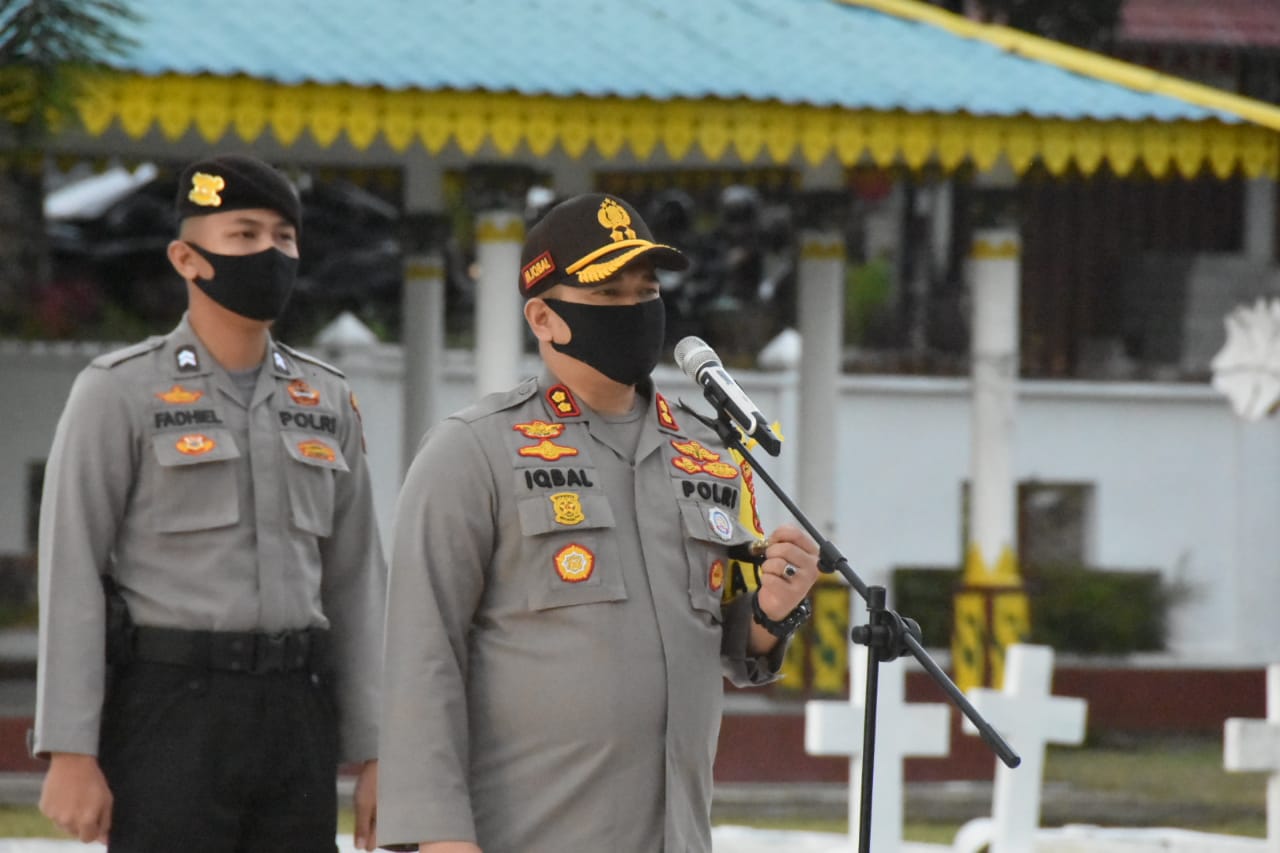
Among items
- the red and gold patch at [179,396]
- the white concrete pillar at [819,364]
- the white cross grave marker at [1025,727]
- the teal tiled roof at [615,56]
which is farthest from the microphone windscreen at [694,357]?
the white concrete pillar at [819,364]

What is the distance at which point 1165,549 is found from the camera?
1472 centimetres

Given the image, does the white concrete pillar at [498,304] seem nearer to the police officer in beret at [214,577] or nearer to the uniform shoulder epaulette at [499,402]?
the police officer in beret at [214,577]

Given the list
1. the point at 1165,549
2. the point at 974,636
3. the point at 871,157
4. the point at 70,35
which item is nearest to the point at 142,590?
the point at 70,35

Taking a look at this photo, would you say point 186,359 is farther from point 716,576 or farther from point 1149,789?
point 1149,789

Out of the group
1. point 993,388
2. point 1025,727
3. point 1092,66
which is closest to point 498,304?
point 993,388

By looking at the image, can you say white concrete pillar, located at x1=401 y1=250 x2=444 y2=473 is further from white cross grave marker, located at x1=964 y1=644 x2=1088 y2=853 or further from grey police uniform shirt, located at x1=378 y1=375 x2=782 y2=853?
grey police uniform shirt, located at x1=378 y1=375 x2=782 y2=853

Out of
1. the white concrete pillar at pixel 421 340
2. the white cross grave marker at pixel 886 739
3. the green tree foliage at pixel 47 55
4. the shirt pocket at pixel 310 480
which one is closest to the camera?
the shirt pocket at pixel 310 480

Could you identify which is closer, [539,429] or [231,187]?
[539,429]

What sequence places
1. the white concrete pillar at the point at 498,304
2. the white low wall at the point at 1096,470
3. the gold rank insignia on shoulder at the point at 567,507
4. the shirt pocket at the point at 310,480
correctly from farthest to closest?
the white low wall at the point at 1096,470 < the white concrete pillar at the point at 498,304 < the shirt pocket at the point at 310,480 < the gold rank insignia on shoulder at the point at 567,507

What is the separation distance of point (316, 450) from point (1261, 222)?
12.2 m

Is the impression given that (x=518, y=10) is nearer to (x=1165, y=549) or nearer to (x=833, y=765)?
(x=833, y=765)

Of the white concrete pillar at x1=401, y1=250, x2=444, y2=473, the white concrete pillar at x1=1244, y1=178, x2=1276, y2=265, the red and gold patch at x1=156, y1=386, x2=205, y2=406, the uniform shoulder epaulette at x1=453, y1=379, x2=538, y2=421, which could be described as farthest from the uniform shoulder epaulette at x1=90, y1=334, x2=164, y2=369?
the white concrete pillar at x1=1244, y1=178, x2=1276, y2=265

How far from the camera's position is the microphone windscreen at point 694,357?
11.5 ft

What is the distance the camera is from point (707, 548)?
3.62 metres
